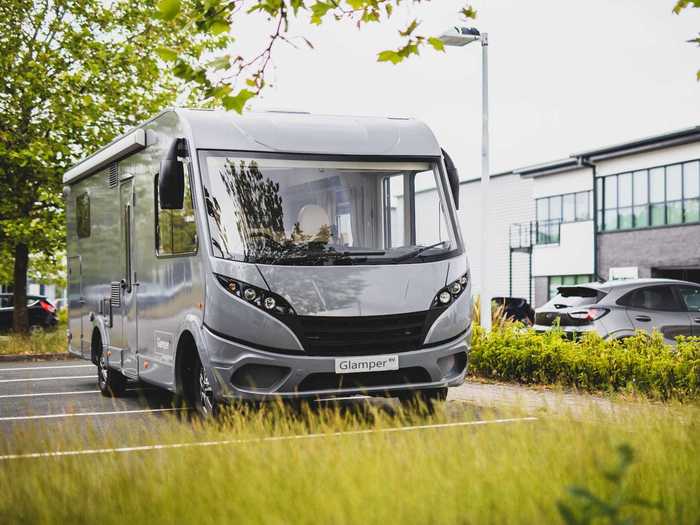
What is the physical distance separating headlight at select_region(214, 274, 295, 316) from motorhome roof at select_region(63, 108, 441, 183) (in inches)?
52.8

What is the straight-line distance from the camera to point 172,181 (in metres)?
9.09

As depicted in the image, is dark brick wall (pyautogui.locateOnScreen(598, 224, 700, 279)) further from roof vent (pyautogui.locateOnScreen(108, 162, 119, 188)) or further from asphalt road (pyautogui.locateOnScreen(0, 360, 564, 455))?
roof vent (pyautogui.locateOnScreen(108, 162, 119, 188))

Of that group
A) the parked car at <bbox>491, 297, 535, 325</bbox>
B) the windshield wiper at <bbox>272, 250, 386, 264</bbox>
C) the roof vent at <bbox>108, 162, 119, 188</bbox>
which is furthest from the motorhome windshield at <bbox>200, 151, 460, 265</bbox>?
the parked car at <bbox>491, 297, 535, 325</bbox>

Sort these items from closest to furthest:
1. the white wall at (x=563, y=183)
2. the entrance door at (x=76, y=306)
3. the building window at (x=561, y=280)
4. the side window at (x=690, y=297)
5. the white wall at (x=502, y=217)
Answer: the entrance door at (x=76, y=306), the side window at (x=690, y=297), the white wall at (x=563, y=183), the building window at (x=561, y=280), the white wall at (x=502, y=217)

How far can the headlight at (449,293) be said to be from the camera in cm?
902

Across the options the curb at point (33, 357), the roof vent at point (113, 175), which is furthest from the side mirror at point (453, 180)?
the curb at point (33, 357)

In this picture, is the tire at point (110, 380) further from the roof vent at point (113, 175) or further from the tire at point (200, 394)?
the tire at point (200, 394)

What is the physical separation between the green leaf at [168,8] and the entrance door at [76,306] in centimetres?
709

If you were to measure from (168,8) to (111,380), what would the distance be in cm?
654

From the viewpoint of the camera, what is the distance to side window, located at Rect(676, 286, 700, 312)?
15.0 meters

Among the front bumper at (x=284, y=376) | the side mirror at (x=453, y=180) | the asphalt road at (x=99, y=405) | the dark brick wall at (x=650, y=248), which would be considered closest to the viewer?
the asphalt road at (x=99, y=405)

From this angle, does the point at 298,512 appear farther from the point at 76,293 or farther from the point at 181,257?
the point at 76,293

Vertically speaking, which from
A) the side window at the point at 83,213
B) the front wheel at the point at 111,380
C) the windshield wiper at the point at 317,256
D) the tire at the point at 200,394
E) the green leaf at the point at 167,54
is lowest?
the front wheel at the point at 111,380

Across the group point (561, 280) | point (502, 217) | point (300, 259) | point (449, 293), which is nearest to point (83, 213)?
point (300, 259)
